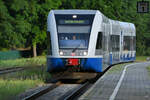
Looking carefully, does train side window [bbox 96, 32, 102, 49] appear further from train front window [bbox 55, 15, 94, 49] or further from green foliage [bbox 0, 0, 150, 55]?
green foliage [bbox 0, 0, 150, 55]

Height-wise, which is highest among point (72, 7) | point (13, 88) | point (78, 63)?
point (72, 7)

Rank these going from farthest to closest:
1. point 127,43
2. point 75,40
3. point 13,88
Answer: point 127,43
point 75,40
point 13,88

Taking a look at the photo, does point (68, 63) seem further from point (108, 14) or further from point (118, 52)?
point (108, 14)

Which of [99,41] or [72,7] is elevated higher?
[72,7]

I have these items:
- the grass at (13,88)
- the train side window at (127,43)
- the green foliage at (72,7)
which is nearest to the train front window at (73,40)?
the grass at (13,88)

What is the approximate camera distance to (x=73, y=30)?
812 inches

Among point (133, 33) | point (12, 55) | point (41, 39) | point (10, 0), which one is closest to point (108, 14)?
point (41, 39)

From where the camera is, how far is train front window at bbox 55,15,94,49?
66.6 feet

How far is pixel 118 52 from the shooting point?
33375 millimetres

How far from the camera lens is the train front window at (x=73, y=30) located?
2030 cm

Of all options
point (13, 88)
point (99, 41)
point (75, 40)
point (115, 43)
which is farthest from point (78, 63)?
point (115, 43)

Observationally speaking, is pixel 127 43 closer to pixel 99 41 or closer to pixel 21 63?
pixel 21 63

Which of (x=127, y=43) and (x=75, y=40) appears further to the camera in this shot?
(x=127, y=43)

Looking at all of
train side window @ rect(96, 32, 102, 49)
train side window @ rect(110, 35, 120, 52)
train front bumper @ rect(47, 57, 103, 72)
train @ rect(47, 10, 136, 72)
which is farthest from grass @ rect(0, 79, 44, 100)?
train side window @ rect(110, 35, 120, 52)
